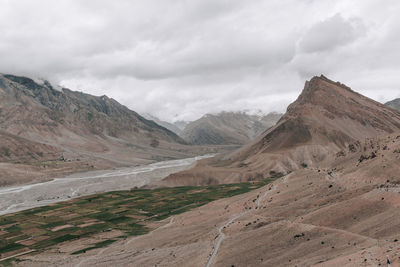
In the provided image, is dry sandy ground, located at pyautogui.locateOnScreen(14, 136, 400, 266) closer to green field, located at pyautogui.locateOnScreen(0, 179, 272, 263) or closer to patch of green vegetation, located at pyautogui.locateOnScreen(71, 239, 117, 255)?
patch of green vegetation, located at pyautogui.locateOnScreen(71, 239, 117, 255)

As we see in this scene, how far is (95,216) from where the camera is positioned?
11975 cm

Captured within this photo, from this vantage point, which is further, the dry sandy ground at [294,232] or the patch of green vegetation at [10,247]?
the patch of green vegetation at [10,247]

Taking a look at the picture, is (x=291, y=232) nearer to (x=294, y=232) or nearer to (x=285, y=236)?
(x=294, y=232)


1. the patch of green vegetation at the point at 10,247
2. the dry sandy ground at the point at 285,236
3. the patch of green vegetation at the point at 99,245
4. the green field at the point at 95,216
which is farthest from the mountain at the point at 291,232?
the patch of green vegetation at the point at 10,247

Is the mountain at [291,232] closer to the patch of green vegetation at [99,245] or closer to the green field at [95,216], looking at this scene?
the patch of green vegetation at [99,245]

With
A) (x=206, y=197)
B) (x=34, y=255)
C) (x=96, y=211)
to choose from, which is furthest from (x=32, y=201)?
(x=34, y=255)

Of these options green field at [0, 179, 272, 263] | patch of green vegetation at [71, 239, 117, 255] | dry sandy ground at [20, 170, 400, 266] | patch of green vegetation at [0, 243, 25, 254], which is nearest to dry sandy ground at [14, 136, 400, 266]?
dry sandy ground at [20, 170, 400, 266]

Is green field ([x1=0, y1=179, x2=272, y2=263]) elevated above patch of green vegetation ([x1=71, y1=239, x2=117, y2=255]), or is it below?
above

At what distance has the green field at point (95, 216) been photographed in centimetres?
9162

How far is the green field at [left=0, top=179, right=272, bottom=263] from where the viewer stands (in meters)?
91.6

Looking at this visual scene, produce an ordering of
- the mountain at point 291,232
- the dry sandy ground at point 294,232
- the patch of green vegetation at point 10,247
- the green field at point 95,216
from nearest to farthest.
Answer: the dry sandy ground at point 294,232 → the mountain at point 291,232 → the patch of green vegetation at point 10,247 → the green field at point 95,216

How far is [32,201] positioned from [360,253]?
5990 inches

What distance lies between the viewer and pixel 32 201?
163250 mm

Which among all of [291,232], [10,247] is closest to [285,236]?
[291,232]
